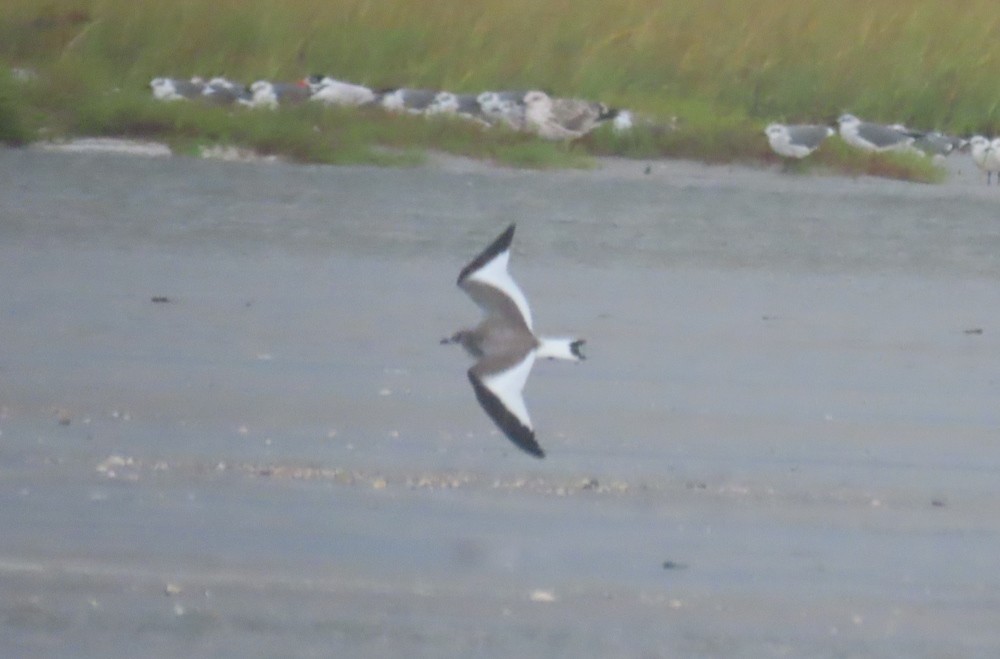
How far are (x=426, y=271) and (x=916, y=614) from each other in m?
5.51

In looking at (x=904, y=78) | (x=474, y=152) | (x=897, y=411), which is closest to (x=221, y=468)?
(x=897, y=411)

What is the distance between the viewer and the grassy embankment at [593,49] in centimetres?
1902

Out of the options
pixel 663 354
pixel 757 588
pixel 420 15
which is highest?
pixel 757 588

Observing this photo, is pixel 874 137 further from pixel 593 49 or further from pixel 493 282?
pixel 493 282

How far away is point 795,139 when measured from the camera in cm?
1583

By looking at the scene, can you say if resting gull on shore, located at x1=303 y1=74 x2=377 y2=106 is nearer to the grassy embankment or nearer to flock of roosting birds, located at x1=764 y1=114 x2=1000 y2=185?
the grassy embankment

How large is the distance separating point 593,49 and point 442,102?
311 centimetres

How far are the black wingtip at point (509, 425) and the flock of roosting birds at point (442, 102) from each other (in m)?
9.75

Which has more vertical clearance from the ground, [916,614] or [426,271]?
[916,614]

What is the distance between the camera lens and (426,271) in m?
10.5

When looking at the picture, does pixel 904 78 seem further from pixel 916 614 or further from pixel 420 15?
pixel 916 614

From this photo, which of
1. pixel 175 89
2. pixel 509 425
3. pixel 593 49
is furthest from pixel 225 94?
pixel 509 425

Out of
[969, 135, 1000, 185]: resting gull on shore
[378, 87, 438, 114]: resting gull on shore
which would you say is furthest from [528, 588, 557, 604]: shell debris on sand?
[378, 87, 438, 114]: resting gull on shore

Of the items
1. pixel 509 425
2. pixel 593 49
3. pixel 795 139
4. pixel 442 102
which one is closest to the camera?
pixel 509 425
